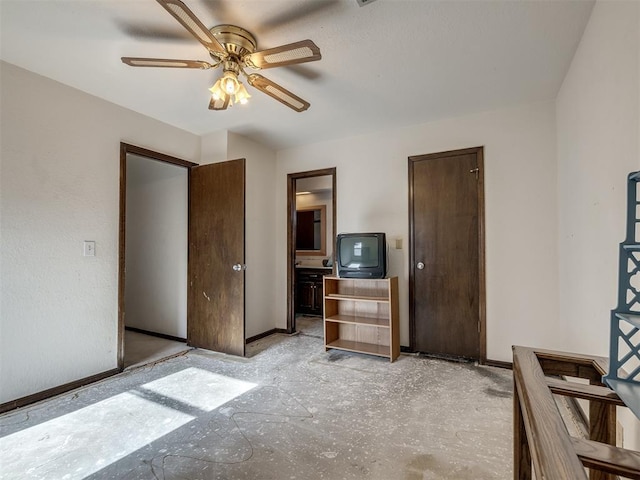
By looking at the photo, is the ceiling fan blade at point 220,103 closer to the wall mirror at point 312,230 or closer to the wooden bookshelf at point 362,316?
the wooden bookshelf at point 362,316

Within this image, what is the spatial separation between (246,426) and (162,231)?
107 inches

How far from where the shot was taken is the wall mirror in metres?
5.30

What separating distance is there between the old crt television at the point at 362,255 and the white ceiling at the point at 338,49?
1.20 m

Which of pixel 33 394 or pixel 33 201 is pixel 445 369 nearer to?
pixel 33 394

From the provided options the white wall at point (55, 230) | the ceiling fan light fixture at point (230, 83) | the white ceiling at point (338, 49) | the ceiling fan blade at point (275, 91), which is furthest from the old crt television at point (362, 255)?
the white wall at point (55, 230)

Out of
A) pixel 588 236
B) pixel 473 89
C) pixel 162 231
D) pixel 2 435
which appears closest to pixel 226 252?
pixel 162 231

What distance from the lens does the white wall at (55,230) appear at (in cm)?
210

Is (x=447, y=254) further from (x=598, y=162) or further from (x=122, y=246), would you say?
(x=122, y=246)

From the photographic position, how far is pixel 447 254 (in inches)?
118

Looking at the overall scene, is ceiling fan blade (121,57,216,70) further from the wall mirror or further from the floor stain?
the wall mirror

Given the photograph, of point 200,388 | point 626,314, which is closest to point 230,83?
point 626,314

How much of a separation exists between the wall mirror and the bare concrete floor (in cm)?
274

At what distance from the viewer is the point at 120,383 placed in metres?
2.48

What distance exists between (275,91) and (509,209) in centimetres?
225
